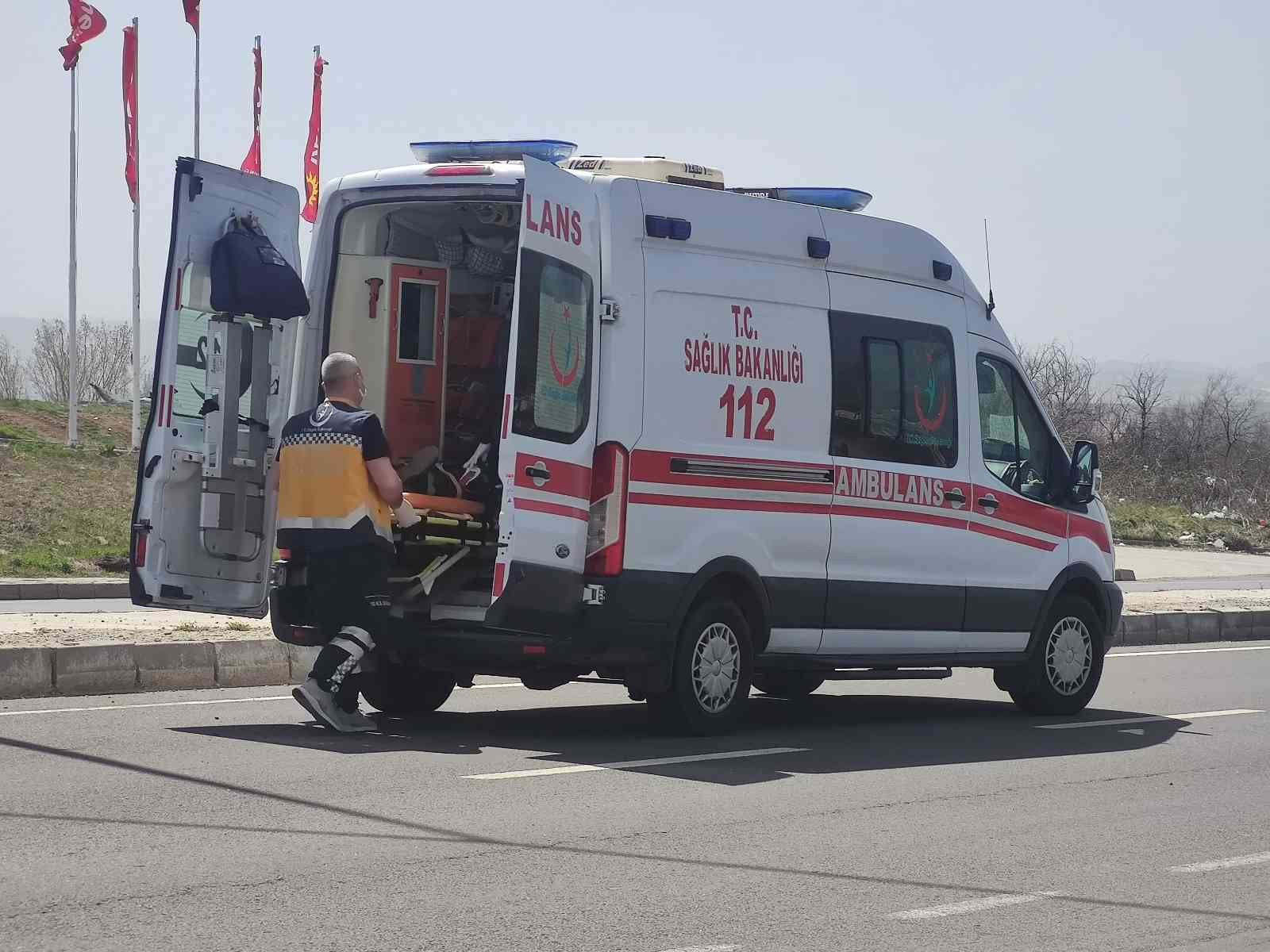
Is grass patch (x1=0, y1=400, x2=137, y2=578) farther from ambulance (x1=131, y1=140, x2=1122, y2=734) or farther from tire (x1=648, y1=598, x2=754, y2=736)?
tire (x1=648, y1=598, x2=754, y2=736)

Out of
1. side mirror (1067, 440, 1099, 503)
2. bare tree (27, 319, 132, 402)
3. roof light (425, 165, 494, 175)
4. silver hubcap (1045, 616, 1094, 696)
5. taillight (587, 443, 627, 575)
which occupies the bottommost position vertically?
silver hubcap (1045, 616, 1094, 696)

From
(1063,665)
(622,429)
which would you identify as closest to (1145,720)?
(1063,665)

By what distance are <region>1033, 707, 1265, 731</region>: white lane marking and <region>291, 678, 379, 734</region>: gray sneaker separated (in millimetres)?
4242

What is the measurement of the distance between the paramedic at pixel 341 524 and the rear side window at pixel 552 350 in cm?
85

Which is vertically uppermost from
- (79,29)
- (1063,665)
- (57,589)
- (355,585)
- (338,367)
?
(79,29)

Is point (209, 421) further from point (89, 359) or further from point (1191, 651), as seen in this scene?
point (89, 359)

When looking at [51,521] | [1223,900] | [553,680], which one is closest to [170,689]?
[553,680]

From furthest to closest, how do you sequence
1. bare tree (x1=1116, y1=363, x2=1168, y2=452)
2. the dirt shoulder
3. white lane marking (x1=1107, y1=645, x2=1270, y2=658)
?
bare tree (x1=1116, y1=363, x2=1168, y2=452) < white lane marking (x1=1107, y1=645, x2=1270, y2=658) < the dirt shoulder

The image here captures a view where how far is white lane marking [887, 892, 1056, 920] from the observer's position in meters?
5.63

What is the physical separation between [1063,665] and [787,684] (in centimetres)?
184

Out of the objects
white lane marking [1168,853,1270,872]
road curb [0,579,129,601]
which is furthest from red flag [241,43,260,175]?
white lane marking [1168,853,1270,872]

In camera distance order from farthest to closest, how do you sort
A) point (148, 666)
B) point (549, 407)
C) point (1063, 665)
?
point (1063, 665) < point (148, 666) < point (549, 407)

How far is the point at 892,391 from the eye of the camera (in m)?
10.5

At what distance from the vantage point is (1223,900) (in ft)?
19.7
